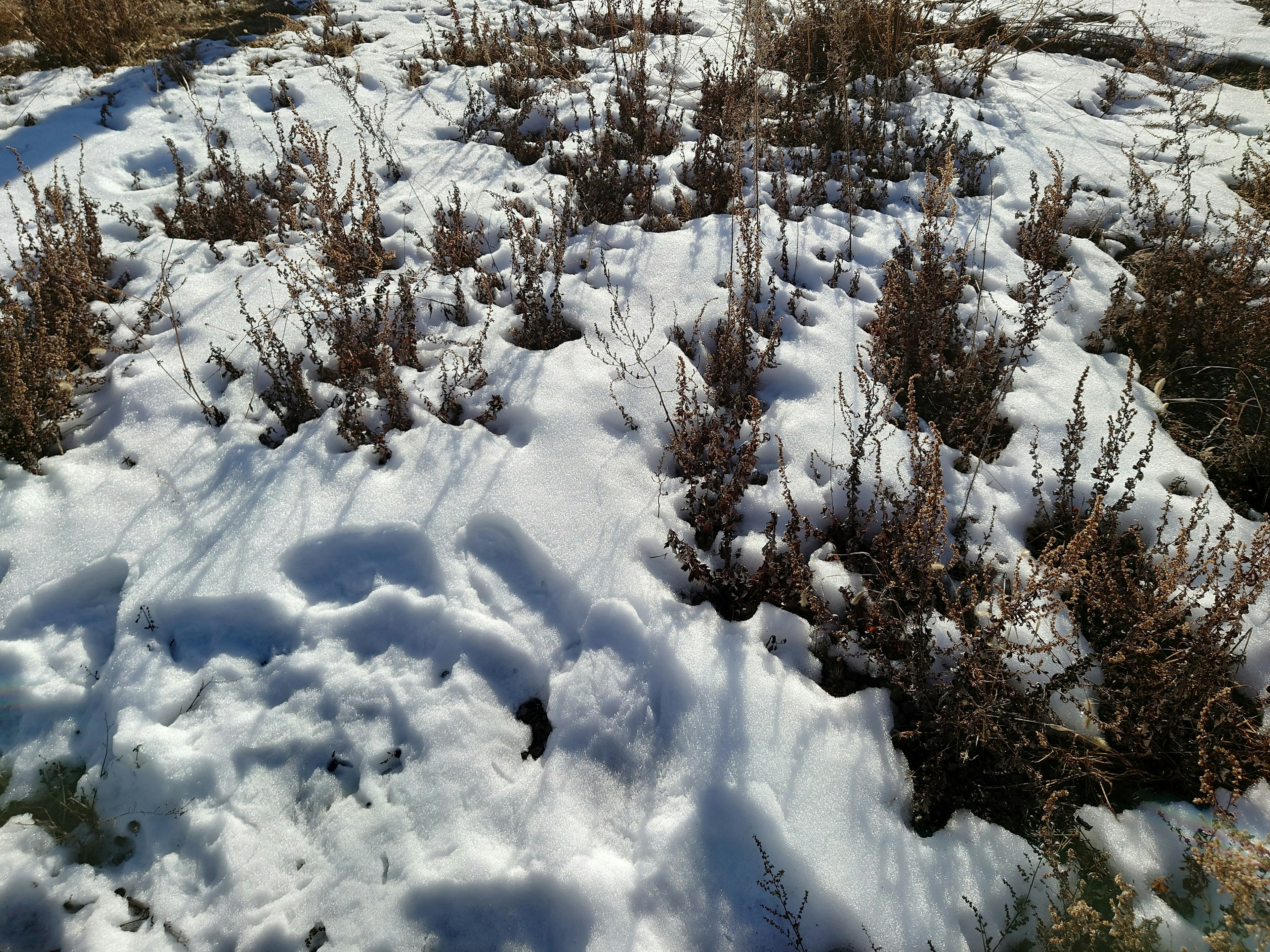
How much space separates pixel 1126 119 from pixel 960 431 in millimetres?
4246

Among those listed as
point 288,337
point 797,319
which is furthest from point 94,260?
point 797,319

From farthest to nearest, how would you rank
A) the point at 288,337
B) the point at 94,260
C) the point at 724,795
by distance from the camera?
1. the point at 94,260
2. the point at 288,337
3. the point at 724,795

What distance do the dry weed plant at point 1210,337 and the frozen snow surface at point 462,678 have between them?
155 mm

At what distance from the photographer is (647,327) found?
3.40 meters

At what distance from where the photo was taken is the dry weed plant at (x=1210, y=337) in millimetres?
2664

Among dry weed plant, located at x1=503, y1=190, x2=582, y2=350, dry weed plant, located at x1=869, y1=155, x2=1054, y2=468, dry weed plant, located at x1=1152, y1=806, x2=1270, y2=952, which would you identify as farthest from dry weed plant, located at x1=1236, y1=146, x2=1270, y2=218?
dry weed plant, located at x1=503, y1=190, x2=582, y2=350

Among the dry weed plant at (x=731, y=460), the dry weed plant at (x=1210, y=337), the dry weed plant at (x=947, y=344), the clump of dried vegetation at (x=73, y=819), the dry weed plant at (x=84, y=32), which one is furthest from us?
the dry weed plant at (x=84, y=32)

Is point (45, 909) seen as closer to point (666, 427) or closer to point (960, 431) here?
point (666, 427)

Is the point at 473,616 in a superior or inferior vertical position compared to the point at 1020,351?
inferior

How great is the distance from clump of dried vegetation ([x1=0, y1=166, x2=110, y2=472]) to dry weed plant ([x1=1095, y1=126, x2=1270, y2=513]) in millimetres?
5182

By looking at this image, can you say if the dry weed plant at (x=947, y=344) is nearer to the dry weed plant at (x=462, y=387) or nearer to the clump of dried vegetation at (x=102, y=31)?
the dry weed plant at (x=462, y=387)

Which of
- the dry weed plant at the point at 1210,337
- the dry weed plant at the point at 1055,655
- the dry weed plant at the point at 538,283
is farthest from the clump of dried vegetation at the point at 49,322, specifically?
the dry weed plant at the point at 1210,337

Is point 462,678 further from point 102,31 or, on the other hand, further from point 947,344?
point 102,31

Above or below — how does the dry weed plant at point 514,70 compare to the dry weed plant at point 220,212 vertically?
above
